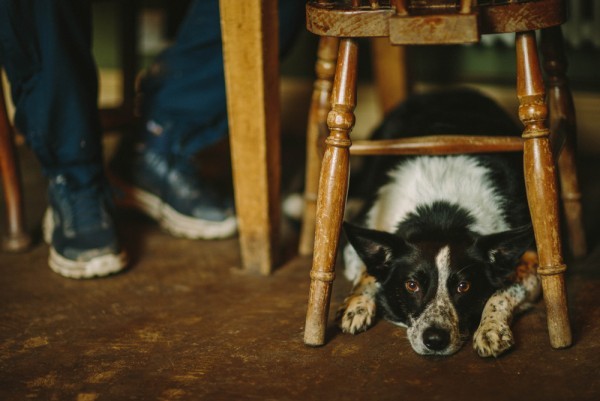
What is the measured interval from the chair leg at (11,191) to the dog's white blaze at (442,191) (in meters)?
1.02

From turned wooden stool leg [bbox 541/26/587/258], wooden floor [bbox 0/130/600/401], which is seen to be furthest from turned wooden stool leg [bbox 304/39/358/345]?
turned wooden stool leg [bbox 541/26/587/258]

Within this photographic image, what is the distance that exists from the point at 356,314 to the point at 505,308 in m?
0.32

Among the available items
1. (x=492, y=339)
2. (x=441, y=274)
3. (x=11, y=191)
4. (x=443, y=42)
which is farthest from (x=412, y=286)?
(x=11, y=191)

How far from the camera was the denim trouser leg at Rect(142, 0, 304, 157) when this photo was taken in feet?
6.85

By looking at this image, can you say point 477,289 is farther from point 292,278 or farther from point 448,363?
point 292,278

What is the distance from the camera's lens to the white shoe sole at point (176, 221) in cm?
213

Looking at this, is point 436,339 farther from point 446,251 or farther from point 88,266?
point 88,266

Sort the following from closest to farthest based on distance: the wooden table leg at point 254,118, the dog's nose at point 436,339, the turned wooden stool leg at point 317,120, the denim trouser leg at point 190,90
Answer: the dog's nose at point 436,339, the wooden table leg at point 254,118, the turned wooden stool leg at point 317,120, the denim trouser leg at point 190,90

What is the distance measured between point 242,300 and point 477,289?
22.3 inches

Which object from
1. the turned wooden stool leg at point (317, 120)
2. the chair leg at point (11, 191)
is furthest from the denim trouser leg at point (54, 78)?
the turned wooden stool leg at point (317, 120)

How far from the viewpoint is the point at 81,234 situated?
1.87 meters

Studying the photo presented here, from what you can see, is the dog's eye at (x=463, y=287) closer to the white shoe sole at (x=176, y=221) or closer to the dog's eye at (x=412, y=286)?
the dog's eye at (x=412, y=286)

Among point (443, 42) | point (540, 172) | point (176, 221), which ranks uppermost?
point (443, 42)

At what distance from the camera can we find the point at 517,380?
133 cm
